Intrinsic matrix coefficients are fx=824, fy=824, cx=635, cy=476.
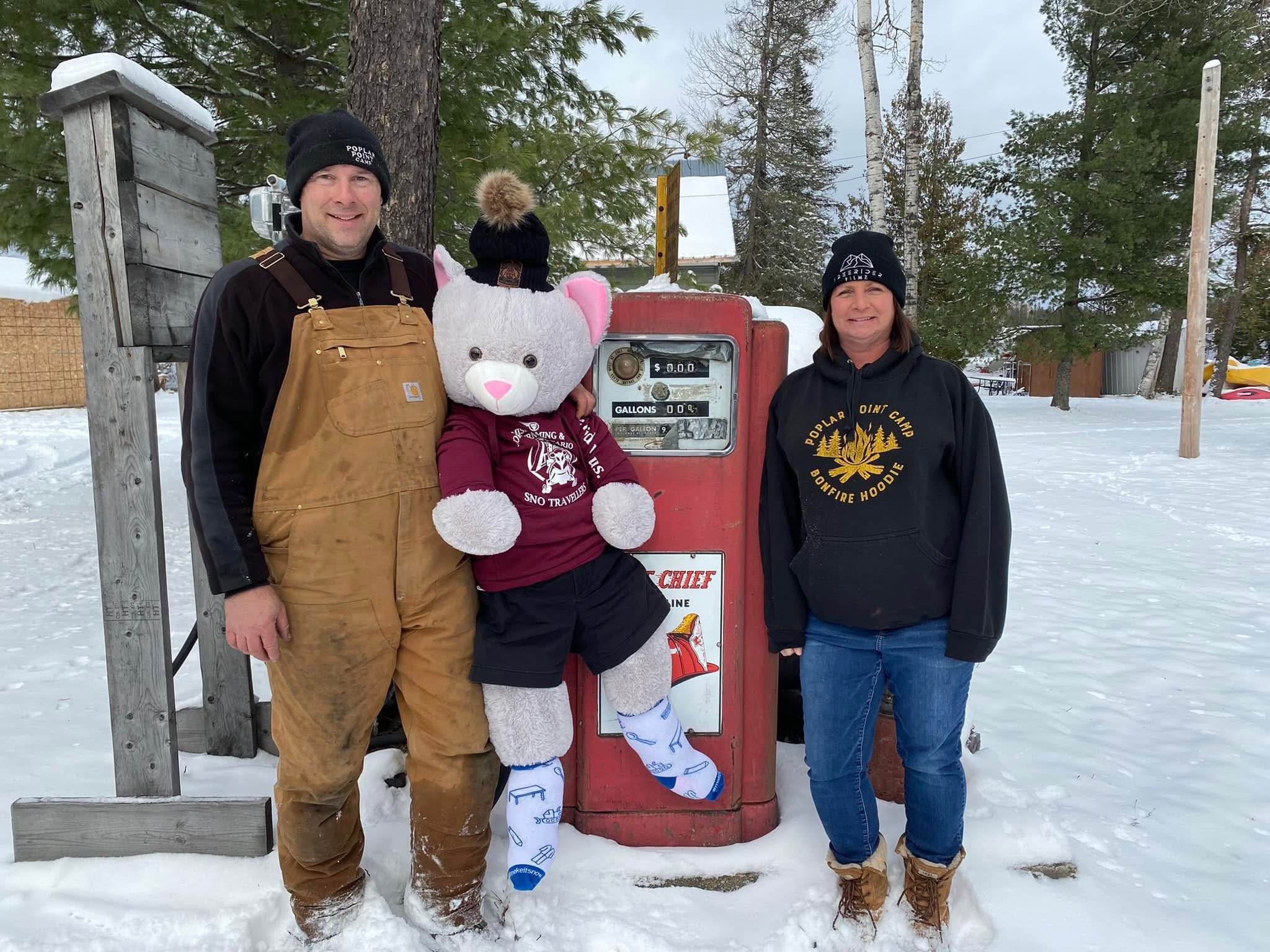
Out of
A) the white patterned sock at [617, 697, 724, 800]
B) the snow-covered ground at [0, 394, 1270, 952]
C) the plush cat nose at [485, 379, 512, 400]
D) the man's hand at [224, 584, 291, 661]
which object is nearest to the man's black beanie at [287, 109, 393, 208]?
the plush cat nose at [485, 379, 512, 400]

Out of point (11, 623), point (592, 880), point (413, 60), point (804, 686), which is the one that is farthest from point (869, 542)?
point (11, 623)

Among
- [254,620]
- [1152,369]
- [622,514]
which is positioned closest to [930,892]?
[622,514]

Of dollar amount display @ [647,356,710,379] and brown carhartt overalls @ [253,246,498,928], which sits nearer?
brown carhartt overalls @ [253,246,498,928]

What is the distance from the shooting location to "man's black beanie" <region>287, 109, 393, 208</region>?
1.95 metres

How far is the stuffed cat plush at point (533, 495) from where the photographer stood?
1959 mm

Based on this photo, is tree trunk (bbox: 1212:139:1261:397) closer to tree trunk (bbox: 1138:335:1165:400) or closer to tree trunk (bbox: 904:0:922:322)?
tree trunk (bbox: 1138:335:1165:400)

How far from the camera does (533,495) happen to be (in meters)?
2.04

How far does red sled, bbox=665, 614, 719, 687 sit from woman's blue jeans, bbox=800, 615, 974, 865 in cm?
32

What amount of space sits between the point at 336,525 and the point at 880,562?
129 centimetres

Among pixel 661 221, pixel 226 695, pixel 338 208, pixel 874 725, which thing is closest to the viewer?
pixel 338 208

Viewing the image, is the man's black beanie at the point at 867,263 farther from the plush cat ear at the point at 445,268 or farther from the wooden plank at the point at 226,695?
the wooden plank at the point at 226,695

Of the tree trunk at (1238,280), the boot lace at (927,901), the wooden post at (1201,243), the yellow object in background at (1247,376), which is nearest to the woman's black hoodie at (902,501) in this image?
the boot lace at (927,901)

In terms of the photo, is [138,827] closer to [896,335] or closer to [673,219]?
[896,335]

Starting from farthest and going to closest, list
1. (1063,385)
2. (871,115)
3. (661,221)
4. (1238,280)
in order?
(1238,280)
(1063,385)
(871,115)
(661,221)
